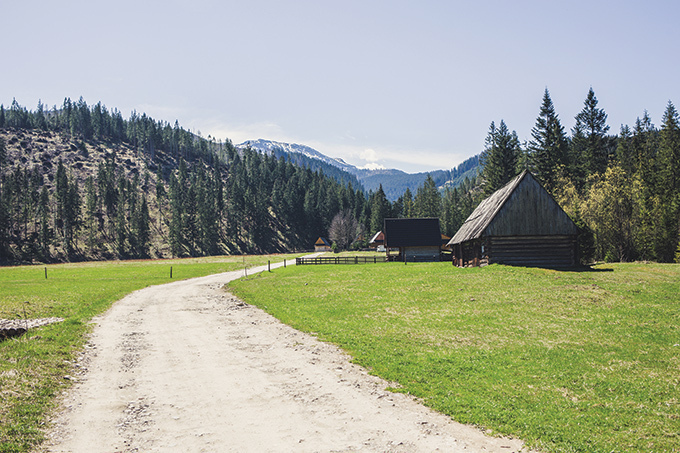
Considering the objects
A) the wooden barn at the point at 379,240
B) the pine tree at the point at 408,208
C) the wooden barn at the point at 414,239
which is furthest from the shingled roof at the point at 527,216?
the pine tree at the point at 408,208

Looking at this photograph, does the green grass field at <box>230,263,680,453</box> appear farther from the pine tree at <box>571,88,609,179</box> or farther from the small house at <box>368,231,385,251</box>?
the small house at <box>368,231,385,251</box>

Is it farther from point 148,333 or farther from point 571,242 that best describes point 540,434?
point 571,242

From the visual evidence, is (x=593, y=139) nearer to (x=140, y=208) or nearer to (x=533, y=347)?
(x=533, y=347)

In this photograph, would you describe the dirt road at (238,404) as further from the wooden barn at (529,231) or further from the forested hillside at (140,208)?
the forested hillside at (140,208)

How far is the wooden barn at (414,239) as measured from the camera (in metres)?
69.9

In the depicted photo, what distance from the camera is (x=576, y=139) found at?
76062 mm

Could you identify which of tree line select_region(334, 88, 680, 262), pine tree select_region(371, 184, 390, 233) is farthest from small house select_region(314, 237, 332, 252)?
tree line select_region(334, 88, 680, 262)

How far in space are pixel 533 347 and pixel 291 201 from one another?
147 meters

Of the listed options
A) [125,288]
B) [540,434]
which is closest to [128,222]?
[125,288]

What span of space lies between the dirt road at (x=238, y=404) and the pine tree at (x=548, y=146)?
66.6m

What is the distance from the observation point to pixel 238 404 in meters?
9.33

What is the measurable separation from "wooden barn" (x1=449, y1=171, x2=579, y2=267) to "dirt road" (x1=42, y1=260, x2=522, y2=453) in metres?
26.8

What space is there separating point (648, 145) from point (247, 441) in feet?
276

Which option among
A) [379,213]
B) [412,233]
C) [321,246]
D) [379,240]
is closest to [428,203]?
[379,213]
